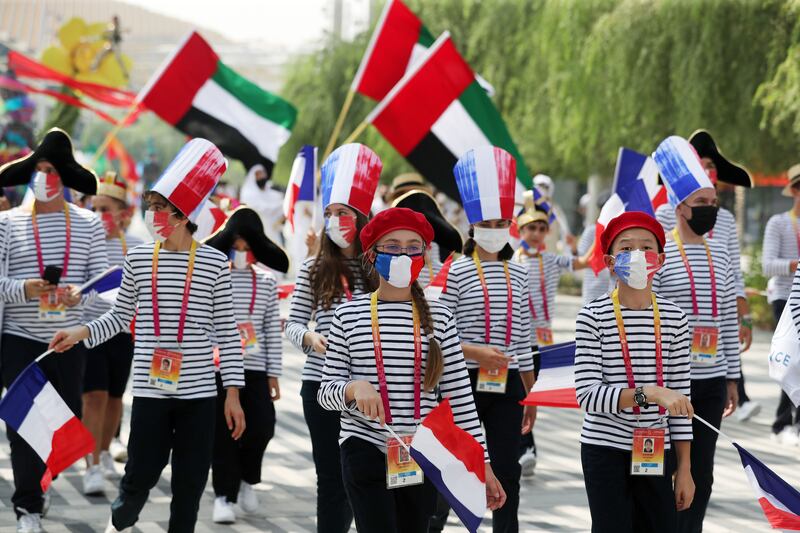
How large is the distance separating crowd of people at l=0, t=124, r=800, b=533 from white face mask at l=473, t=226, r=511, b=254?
0.6 inches

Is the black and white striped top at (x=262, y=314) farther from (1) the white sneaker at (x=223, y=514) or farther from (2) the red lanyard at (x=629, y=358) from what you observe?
(2) the red lanyard at (x=629, y=358)

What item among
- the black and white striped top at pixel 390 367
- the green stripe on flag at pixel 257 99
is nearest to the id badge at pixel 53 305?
the black and white striped top at pixel 390 367

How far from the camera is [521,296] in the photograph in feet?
21.5

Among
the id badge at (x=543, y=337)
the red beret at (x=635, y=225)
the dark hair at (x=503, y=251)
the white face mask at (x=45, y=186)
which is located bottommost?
the red beret at (x=635, y=225)

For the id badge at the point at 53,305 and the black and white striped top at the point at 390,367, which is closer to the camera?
the black and white striped top at the point at 390,367

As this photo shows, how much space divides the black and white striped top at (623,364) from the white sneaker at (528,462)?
3.84 metres

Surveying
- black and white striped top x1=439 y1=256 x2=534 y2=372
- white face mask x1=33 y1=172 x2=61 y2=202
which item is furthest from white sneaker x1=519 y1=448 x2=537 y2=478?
white face mask x1=33 y1=172 x2=61 y2=202

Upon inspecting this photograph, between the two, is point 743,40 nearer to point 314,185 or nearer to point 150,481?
point 314,185

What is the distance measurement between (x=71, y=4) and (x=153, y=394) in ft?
626

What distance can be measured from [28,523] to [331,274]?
221 centimetres

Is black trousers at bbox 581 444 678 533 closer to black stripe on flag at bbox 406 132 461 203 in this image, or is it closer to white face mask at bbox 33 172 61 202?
Result: white face mask at bbox 33 172 61 202

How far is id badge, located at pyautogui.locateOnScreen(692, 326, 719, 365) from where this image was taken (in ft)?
20.7

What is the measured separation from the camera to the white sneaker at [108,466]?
27.9 feet

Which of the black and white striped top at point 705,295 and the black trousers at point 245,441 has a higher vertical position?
the black and white striped top at point 705,295
